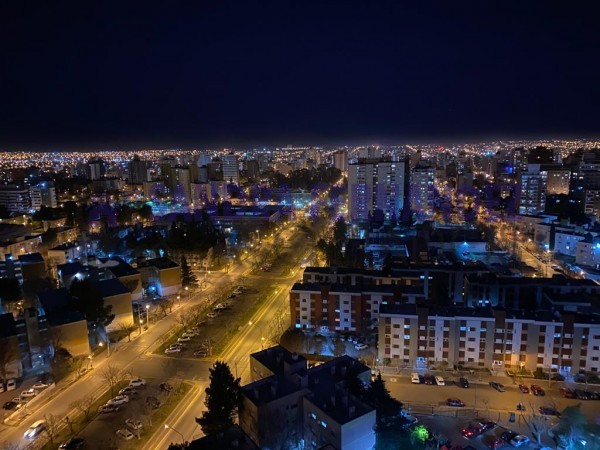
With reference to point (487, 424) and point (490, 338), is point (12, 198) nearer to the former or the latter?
point (490, 338)

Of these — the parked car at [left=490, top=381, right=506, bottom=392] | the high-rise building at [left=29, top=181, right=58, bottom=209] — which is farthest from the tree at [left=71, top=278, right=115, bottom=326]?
the high-rise building at [left=29, top=181, right=58, bottom=209]

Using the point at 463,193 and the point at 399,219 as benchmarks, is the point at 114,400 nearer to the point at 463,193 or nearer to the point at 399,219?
the point at 399,219

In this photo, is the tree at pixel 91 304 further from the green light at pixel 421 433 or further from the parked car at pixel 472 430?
the parked car at pixel 472 430

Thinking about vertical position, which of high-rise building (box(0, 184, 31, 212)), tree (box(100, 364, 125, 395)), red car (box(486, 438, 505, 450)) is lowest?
red car (box(486, 438, 505, 450))

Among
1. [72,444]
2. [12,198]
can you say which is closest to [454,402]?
[72,444]

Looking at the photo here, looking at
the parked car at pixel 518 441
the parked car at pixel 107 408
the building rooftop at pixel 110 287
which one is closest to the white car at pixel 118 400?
the parked car at pixel 107 408

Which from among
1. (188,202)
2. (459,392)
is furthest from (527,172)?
(188,202)

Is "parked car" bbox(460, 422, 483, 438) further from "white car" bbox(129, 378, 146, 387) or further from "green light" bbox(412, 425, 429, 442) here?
"white car" bbox(129, 378, 146, 387)
